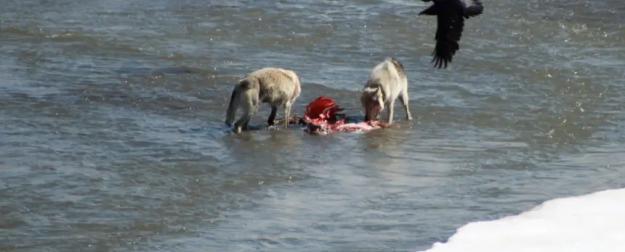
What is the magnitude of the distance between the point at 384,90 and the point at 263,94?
124 cm

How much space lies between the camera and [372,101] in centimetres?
1494

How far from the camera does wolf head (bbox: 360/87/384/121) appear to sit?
14930 millimetres

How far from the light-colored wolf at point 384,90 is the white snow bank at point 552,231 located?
4.38 meters

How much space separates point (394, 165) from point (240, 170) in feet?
4.48

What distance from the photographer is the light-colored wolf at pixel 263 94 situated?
14430 millimetres

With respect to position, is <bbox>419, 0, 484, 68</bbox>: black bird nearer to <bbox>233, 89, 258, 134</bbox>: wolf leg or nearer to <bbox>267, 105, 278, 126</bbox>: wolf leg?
<bbox>233, 89, 258, 134</bbox>: wolf leg

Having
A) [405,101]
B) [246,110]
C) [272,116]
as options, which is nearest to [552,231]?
[246,110]

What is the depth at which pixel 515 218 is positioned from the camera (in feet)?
33.6

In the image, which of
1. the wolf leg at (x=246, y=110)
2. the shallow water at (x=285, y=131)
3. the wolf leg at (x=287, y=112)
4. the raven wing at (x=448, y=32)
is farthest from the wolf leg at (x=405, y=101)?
the raven wing at (x=448, y=32)

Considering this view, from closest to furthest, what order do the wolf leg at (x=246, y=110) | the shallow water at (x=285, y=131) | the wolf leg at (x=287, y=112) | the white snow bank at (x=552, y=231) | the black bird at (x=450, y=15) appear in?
Result: the white snow bank at (x=552, y=231) < the black bird at (x=450, y=15) < the shallow water at (x=285, y=131) < the wolf leg at (x=246, y=110) < the wolf leg at (x=287, y=112)

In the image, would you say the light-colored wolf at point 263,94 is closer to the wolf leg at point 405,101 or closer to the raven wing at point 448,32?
the wolf leg at point 405,101

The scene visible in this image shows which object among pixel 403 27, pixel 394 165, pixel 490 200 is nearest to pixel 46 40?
pixel 403 27

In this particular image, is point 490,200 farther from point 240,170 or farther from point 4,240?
point 4,240

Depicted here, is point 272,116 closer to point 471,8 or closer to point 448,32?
point 448,32
